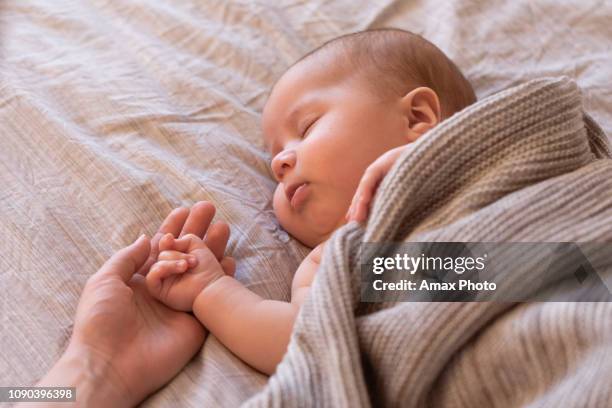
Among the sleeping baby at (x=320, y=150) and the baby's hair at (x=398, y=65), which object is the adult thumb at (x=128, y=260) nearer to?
the sleeping baby at (x=320, y=150)

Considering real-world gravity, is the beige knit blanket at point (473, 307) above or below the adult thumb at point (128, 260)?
above

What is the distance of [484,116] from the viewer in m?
0.80

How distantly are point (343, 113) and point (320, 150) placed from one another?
0.23ft

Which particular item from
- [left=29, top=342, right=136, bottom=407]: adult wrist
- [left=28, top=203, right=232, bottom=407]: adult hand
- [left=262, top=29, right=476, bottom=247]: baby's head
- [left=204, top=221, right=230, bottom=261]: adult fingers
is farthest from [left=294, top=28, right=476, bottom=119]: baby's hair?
[left=29, top=342, right=136, bottom=407]: adult wrist

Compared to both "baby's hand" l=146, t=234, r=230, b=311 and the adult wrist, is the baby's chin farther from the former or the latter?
the adult wrist

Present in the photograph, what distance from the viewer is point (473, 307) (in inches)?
26.9

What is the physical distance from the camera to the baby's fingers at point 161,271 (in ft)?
2.81

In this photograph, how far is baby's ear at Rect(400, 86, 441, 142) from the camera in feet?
3.23

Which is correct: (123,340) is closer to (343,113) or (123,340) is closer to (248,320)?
(248,320)

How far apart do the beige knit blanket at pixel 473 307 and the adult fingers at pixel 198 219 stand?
262 mm

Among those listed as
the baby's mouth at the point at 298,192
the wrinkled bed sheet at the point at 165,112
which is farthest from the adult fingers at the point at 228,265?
the baby's mouth at the point at 298,192

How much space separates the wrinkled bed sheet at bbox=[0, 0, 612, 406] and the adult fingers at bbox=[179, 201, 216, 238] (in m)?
0.05

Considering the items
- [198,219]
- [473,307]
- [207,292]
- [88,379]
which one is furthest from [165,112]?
[473,307]

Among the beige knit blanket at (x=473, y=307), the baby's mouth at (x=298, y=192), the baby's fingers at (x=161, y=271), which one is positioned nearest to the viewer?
the beige knit blanket at (x=473, y=307)
